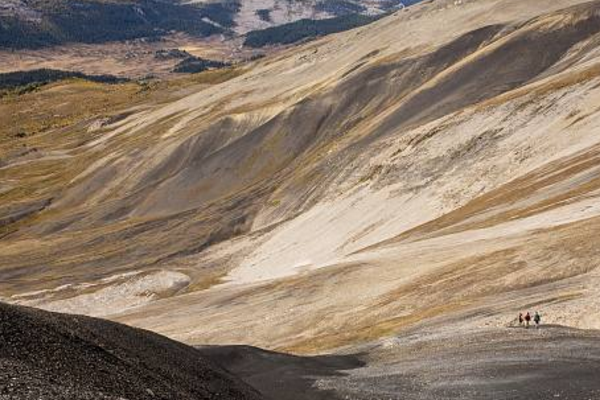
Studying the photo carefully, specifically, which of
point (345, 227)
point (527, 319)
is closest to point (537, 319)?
point (527, 319)

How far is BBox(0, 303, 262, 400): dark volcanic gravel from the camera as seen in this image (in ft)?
63.2

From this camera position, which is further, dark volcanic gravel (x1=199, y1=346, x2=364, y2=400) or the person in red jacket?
the person in red jacket

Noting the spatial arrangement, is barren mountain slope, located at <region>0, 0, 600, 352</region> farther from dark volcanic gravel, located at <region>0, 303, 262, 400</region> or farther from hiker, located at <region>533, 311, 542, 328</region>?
dark volcanic gravel, located at <region>0, 303, 262, 400</region>

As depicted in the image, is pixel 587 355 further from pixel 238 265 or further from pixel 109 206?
pixel 109 206

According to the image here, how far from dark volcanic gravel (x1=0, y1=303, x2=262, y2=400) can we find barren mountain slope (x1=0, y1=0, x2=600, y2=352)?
1290 cm

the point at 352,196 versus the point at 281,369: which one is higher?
the point at 281,369

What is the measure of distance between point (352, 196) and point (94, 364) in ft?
170

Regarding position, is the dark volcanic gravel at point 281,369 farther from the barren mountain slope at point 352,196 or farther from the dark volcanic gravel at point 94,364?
the barren mountain slope at point 352,196

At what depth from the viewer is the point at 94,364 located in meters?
22.6

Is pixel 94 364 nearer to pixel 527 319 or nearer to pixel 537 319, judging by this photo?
pixel 527 319

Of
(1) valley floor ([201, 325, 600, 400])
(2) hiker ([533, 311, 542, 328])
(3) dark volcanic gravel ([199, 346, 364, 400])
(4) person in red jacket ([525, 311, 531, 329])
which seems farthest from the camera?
(4) person in red jacket ([525, 311, 531, 329])

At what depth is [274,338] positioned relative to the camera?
4459 cm

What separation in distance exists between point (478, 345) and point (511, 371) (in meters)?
3.45

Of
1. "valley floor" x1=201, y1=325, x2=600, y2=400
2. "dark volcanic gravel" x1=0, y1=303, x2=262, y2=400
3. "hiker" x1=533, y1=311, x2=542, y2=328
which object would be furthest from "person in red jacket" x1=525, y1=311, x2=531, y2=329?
"dark volcanic gravel" x1=0, y1=303, x2=262, y2=400
